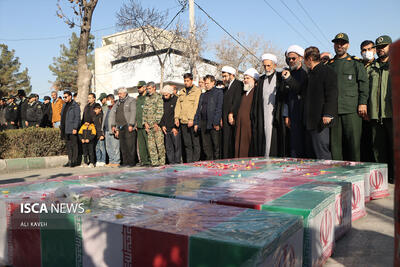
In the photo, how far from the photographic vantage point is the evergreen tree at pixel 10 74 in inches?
1638

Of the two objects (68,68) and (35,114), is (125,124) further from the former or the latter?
(68,68)

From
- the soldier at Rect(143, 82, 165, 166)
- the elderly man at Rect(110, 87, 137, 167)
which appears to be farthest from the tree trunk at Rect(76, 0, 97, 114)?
the soldier at Rect(143, 82, 165, 166)

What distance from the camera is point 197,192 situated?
7.73 ft

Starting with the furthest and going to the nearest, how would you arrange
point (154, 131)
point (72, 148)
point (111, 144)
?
1. point (72, 148)
2. point (111, 144)
3. point (154, 131)

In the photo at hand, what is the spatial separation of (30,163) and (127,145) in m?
2.39

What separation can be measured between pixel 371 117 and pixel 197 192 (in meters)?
3.80

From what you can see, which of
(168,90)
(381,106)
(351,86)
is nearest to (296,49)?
(351,86)

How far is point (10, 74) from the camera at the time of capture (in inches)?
1687

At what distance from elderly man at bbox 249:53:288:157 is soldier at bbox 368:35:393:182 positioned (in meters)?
1.33

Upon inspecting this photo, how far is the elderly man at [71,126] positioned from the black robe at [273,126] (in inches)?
200

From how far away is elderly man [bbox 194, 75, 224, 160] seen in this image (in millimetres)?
7027

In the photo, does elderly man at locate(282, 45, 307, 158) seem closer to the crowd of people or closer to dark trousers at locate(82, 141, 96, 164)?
the crowd of people

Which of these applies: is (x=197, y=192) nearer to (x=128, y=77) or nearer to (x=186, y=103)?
(x=186, y=103)

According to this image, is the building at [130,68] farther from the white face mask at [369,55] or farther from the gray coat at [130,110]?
the white face mask at [369,55]
